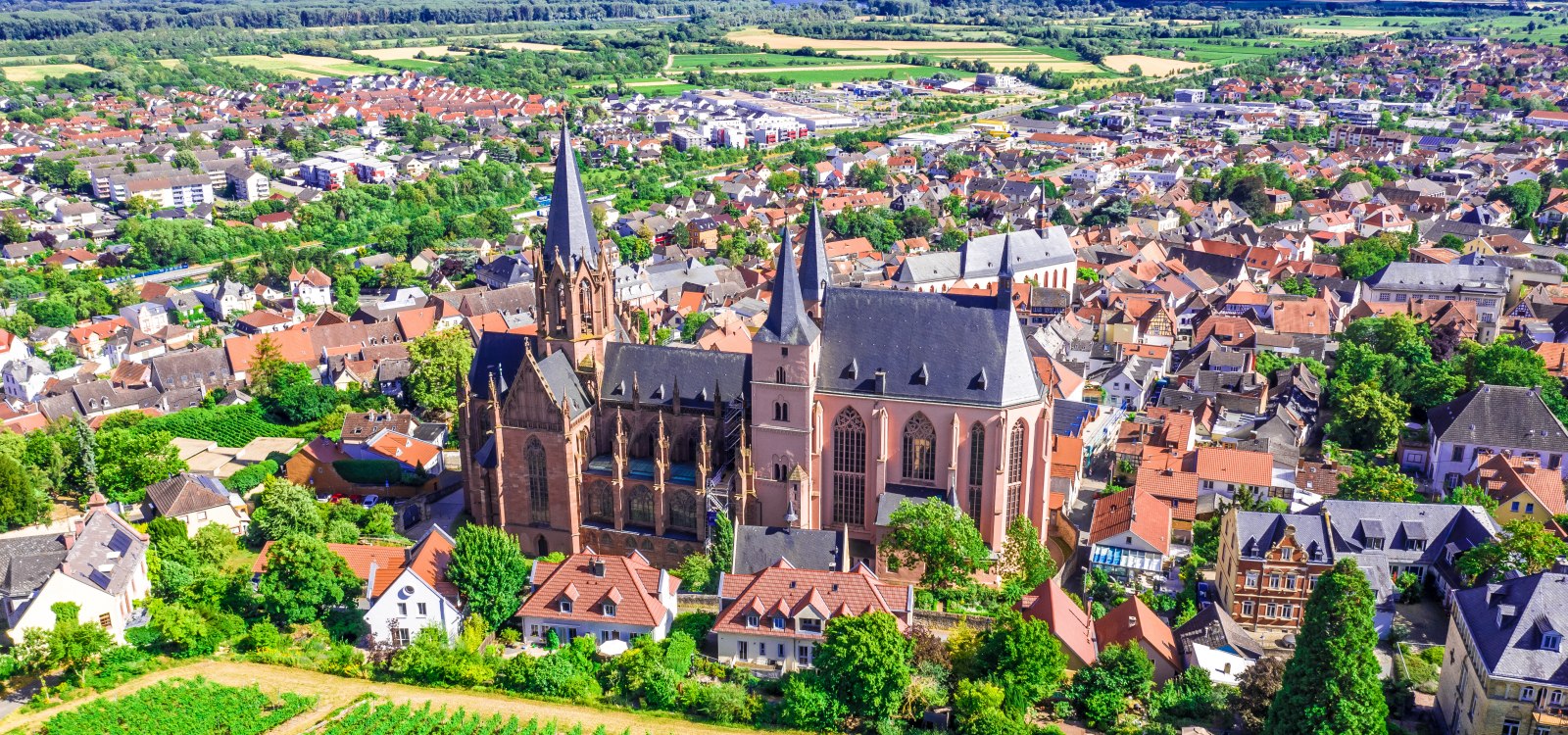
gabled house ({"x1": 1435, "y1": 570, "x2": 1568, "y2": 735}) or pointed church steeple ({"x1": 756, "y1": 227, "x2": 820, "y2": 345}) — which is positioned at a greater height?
pointed church steeple ({"x1": 756, "y1": 227, "x2": 820, "y2": 345})

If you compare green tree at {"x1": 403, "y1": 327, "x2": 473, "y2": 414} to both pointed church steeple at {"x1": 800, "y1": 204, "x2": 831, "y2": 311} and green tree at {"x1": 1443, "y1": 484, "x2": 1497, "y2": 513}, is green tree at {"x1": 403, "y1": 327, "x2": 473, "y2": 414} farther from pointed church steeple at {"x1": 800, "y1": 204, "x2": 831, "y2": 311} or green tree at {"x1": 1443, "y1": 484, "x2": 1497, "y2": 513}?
green tree at {"x1": 1443, "y1": 484, "x2": 1497, "y2": 513}

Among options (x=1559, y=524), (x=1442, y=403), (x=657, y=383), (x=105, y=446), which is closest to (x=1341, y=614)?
(x=1559, y=524)

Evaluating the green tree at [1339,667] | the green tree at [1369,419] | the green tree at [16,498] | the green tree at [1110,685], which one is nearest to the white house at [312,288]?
the green tree at [16,498]

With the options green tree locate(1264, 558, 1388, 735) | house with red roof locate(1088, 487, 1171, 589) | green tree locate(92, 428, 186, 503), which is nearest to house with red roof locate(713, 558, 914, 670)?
house with red roof locate(1088, 487, 1171, 589)

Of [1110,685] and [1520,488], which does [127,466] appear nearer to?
[1110,685]

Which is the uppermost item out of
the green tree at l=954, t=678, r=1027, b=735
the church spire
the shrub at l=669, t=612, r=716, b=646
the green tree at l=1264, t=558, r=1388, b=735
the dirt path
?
the church spire

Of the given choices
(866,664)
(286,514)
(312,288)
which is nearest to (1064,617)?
(866,664)
